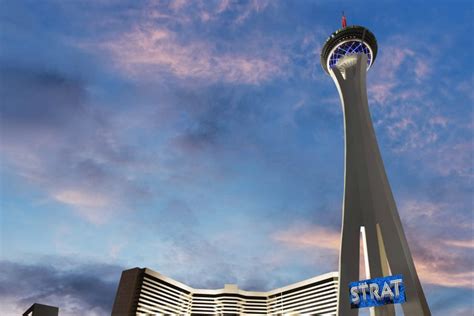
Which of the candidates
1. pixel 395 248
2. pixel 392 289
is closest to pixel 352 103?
pixel 395 248

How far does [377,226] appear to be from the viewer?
4459 cm

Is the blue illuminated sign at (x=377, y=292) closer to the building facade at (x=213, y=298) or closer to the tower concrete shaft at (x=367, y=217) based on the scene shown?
the tower concrete shaft at (x=367, y=217)

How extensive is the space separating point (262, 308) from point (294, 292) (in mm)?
20843

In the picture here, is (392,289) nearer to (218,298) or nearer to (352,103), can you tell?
(352,103)

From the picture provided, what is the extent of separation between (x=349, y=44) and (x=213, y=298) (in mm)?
128587

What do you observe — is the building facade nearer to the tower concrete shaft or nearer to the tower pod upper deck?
the tower pod upper deck

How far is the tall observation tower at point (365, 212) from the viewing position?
40.8 m

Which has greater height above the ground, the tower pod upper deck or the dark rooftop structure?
the tower pod upper deck

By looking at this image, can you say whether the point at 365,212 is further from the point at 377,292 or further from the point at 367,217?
the point at 377,292

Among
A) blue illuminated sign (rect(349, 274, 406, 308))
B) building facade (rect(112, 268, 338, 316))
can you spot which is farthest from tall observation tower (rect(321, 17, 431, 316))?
building facade (rect(112, 268, 338, 316))

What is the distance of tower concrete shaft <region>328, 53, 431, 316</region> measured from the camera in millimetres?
40625

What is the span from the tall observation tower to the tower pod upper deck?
16.6 ft

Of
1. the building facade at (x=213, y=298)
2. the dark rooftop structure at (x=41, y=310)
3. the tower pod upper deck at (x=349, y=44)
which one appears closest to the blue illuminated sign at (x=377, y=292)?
the dark rooftop structure at (x=41, y=310)

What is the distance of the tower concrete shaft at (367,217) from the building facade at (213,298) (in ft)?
320
